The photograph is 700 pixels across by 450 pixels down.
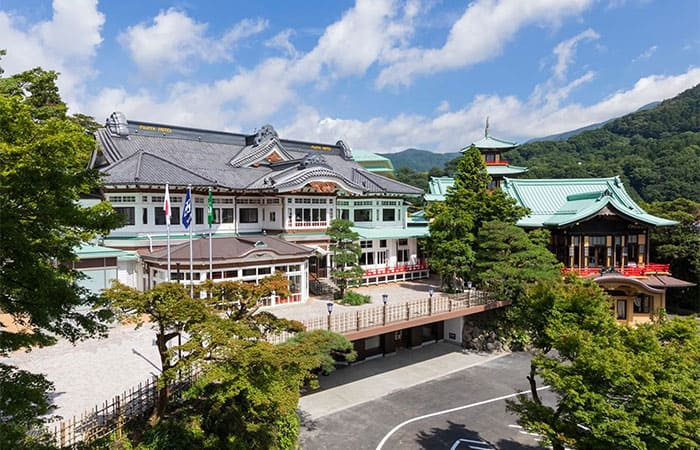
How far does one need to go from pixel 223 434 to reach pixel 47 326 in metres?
5.14

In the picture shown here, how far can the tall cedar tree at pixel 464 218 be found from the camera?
21.6 m

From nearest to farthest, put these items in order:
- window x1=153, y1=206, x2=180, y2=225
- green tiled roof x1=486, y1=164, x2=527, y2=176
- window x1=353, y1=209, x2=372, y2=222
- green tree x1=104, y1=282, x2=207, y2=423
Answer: green tree x1=104, y1=282, x2=207, y2=423
window x1=153, y1=206, x2=180, y2=225
window x1=353, y1=209, x2=372, y2=222
green tiled roof x1=486, y1=164, x2=527, y2=176

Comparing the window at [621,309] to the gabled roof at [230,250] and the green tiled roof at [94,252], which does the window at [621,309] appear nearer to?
the gabled roof at [230,250]

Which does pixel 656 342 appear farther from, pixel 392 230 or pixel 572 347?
pixel 392 230

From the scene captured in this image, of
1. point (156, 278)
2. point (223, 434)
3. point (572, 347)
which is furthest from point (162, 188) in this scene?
point (572, 347)

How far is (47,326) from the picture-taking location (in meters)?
6.60

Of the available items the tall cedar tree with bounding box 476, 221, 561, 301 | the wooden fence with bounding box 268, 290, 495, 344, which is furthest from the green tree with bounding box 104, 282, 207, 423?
the tall cedar tree with bounding box 476, 221, 561, 301

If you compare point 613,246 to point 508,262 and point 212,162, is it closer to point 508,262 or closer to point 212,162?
point 508,262

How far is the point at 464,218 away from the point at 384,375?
9.30m

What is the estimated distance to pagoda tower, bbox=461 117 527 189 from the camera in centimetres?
3467

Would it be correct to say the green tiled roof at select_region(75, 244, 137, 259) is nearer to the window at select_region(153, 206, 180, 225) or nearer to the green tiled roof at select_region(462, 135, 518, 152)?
the window at select_region(153, 206, 180, 225)

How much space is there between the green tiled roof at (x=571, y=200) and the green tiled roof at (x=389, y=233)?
679 cm

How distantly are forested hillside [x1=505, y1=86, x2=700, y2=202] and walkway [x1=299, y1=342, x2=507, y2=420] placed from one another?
2305 inches

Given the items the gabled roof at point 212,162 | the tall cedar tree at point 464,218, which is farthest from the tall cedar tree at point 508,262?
the gabled roof at point 212,162
